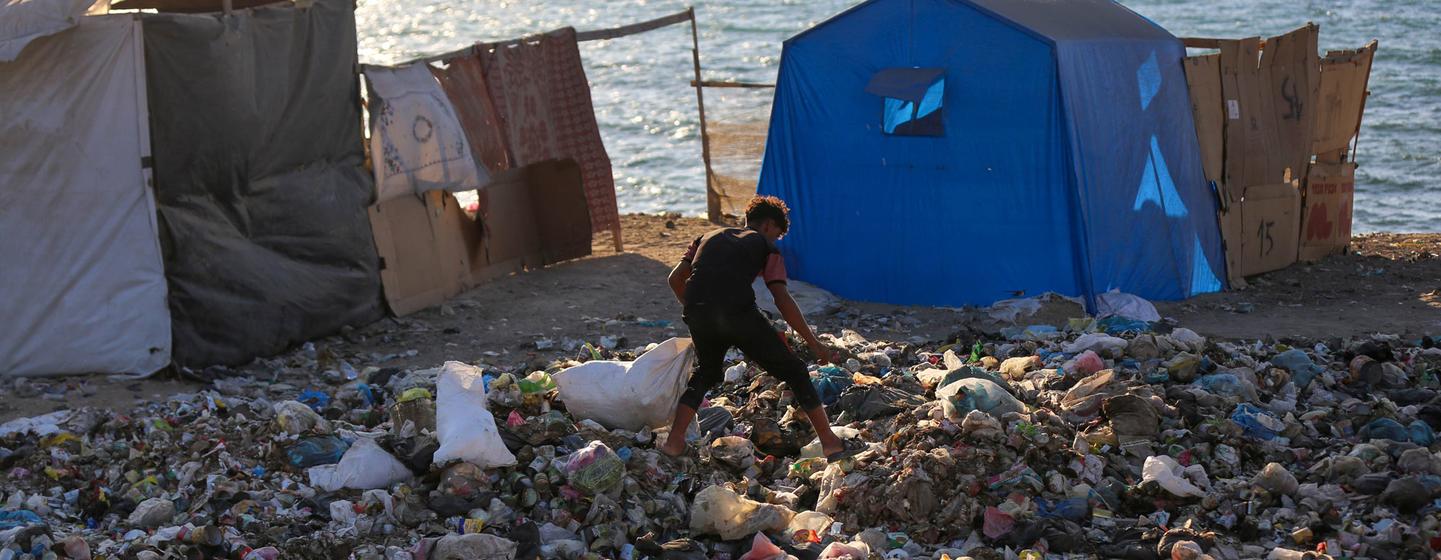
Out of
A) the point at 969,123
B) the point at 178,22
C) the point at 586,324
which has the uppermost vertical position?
the point at 178,22

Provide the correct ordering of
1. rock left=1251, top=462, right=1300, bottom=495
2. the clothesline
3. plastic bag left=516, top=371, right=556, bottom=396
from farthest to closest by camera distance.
→ the clothesline
plastic bag left=516, top=371, right=556, bottom=396
rock left=1251, top=462, right=1300, bottom=495

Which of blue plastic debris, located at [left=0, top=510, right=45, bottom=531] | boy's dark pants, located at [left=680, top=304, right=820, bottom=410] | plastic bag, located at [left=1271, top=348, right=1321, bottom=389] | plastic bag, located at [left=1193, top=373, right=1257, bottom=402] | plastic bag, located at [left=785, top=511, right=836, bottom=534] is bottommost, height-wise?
plastic bag, located at [left=1271, top=348, right=1321, bottom=389]

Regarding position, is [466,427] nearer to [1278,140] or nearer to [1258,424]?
[1258,424]

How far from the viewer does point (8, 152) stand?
8.09 m

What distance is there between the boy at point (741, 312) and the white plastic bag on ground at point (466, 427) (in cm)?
76

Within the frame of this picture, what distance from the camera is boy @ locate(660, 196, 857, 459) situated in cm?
624

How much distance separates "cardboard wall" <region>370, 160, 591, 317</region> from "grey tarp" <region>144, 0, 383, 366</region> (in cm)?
26

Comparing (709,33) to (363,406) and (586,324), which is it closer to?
(586,324)

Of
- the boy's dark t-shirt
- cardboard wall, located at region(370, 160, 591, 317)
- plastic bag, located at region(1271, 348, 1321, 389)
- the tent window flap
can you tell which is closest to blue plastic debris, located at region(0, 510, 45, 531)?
the boy's dark t-shirt

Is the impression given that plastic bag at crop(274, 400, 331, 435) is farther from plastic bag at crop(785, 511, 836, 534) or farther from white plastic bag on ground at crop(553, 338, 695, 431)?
plastic bag at crop(785, 511, 836, 534)

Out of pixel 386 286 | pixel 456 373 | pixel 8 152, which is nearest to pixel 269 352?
pixel 386 286

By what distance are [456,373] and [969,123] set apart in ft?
15.1

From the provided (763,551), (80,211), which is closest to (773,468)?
(763,551)

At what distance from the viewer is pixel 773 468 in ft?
21.7
